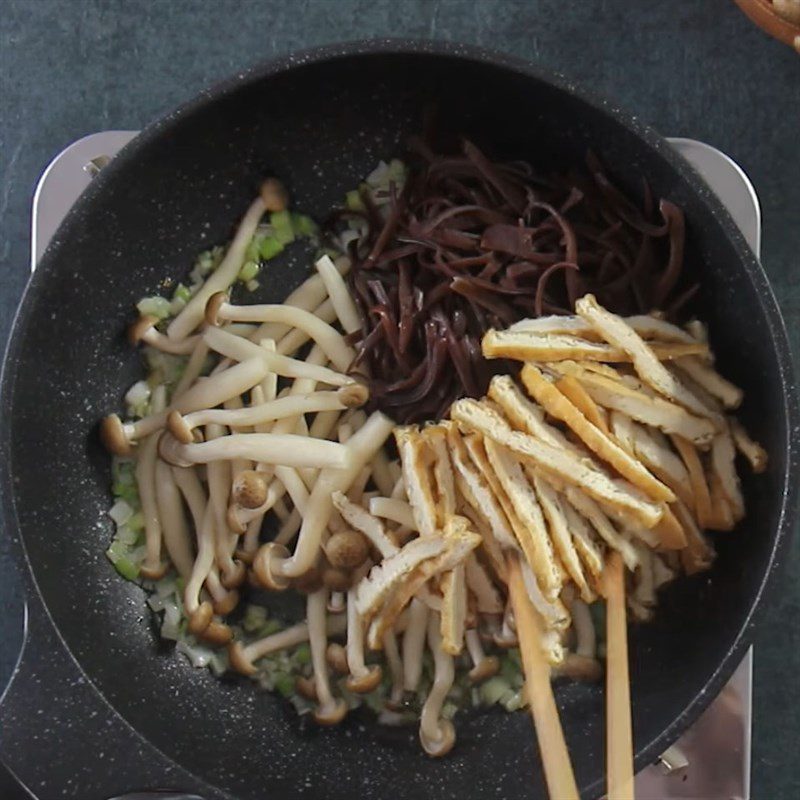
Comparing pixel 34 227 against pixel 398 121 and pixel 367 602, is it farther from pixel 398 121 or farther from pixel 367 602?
pixel 367 602

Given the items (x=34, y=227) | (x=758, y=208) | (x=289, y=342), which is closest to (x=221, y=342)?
(x=289, y=342)

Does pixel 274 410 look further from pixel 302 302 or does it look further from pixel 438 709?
pixel 438 709

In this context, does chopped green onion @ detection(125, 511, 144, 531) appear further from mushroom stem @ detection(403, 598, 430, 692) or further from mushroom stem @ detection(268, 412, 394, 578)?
mushroom stem @ detection(403, 598, 430, 692)

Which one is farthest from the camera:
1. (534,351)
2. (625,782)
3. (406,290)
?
(406,290)

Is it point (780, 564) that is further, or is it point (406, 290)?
point (406, 290)

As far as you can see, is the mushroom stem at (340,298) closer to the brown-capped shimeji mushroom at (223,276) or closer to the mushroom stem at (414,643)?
the brown-capped shimeji mushroom at (223,276)

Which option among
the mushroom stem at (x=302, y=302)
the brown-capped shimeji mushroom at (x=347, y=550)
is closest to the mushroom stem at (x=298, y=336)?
the mushroom stem at (x=302, y=302)
